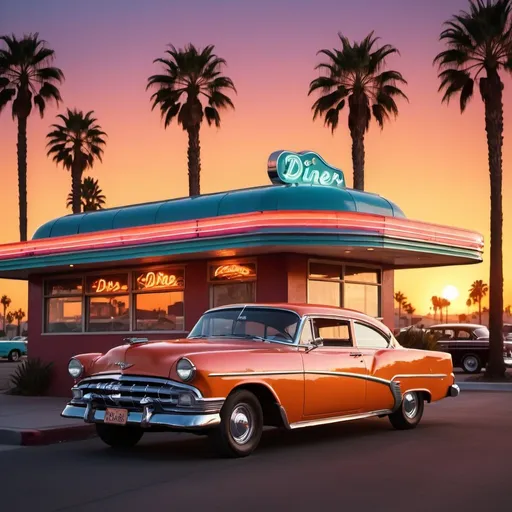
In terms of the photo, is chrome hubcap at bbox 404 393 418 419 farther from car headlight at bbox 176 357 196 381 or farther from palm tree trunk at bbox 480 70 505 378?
palm tree trunk at bbox 480 70 505 378

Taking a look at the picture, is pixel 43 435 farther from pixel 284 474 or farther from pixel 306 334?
pixel 284 474

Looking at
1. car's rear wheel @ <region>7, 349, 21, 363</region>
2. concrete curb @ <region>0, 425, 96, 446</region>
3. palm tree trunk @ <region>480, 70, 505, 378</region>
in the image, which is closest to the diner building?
concrete curb @ <region>0, 425, 96, 446</region>

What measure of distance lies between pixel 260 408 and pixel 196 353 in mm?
1058

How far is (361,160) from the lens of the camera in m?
38.3

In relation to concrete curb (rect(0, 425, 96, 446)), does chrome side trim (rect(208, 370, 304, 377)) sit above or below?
above

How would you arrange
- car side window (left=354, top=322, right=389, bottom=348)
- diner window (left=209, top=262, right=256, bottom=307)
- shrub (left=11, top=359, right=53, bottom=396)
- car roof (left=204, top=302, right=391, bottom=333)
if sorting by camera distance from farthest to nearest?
shrub (left=11, top=359, right=53, bottom=396), diner window (left=209, top=262, right=256, bottom=307), car side window (left=354, top=322, right=389, bottom=348), car roof (left=204, top=302, right=391, bottom=333)

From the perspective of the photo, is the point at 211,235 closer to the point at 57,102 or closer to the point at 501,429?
the point at 501,429

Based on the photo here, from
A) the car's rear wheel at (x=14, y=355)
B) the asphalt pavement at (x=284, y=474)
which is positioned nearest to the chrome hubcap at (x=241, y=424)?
the asphalt pavement at (x=284, y=474)

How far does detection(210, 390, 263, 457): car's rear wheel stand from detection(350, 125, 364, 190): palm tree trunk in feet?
90.4

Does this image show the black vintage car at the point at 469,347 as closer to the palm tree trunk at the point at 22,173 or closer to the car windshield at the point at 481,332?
the car windshield at the point at 481,332

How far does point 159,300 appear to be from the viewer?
20.9 metres

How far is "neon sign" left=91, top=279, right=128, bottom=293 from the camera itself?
21594 mm

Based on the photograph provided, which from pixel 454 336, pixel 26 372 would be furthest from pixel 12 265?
pixel 454 336

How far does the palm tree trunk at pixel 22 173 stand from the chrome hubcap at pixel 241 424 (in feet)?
108
